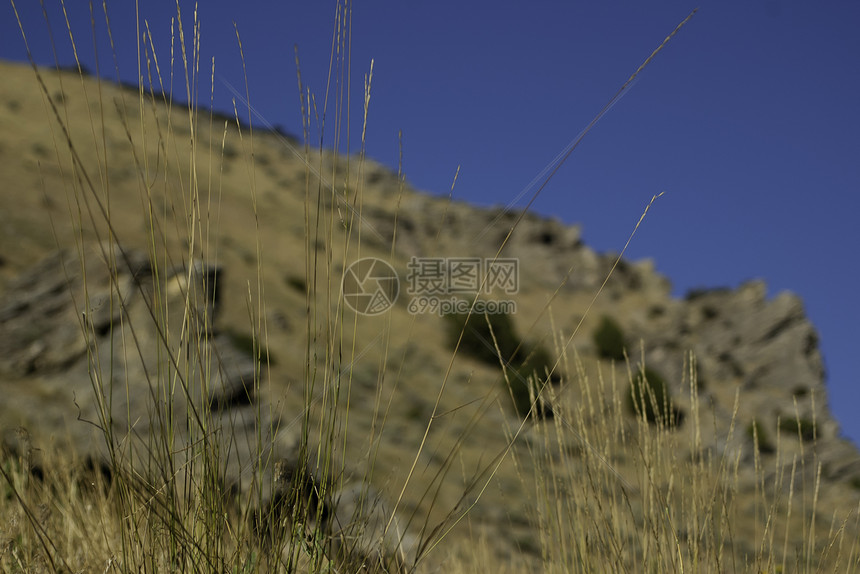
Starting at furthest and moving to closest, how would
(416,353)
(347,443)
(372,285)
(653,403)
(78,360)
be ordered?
1. (372,285)
2. (416,353)
3. (78,360)
4. (347,443)
5. (653,403)

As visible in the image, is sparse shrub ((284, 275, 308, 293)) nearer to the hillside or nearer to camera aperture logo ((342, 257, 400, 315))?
the hillside

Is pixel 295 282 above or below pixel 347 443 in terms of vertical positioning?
above

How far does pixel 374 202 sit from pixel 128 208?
70.6ft

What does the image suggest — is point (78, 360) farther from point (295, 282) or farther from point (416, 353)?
point (295, 282)

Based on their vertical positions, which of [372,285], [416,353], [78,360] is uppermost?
[372,285]

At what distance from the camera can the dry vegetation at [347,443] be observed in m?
1.18

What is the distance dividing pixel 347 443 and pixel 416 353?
11.5m

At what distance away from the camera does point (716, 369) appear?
19578 mm

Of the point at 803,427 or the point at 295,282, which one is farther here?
the point at 295,282

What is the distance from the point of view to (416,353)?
15562mm

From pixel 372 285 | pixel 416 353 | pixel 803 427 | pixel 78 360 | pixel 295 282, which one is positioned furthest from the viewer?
pixel 372 285

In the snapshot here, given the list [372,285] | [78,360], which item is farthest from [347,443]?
[372,285]

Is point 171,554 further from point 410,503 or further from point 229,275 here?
point 229,275

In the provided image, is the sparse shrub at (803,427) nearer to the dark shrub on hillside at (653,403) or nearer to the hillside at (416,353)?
the hillside at (416,353)
